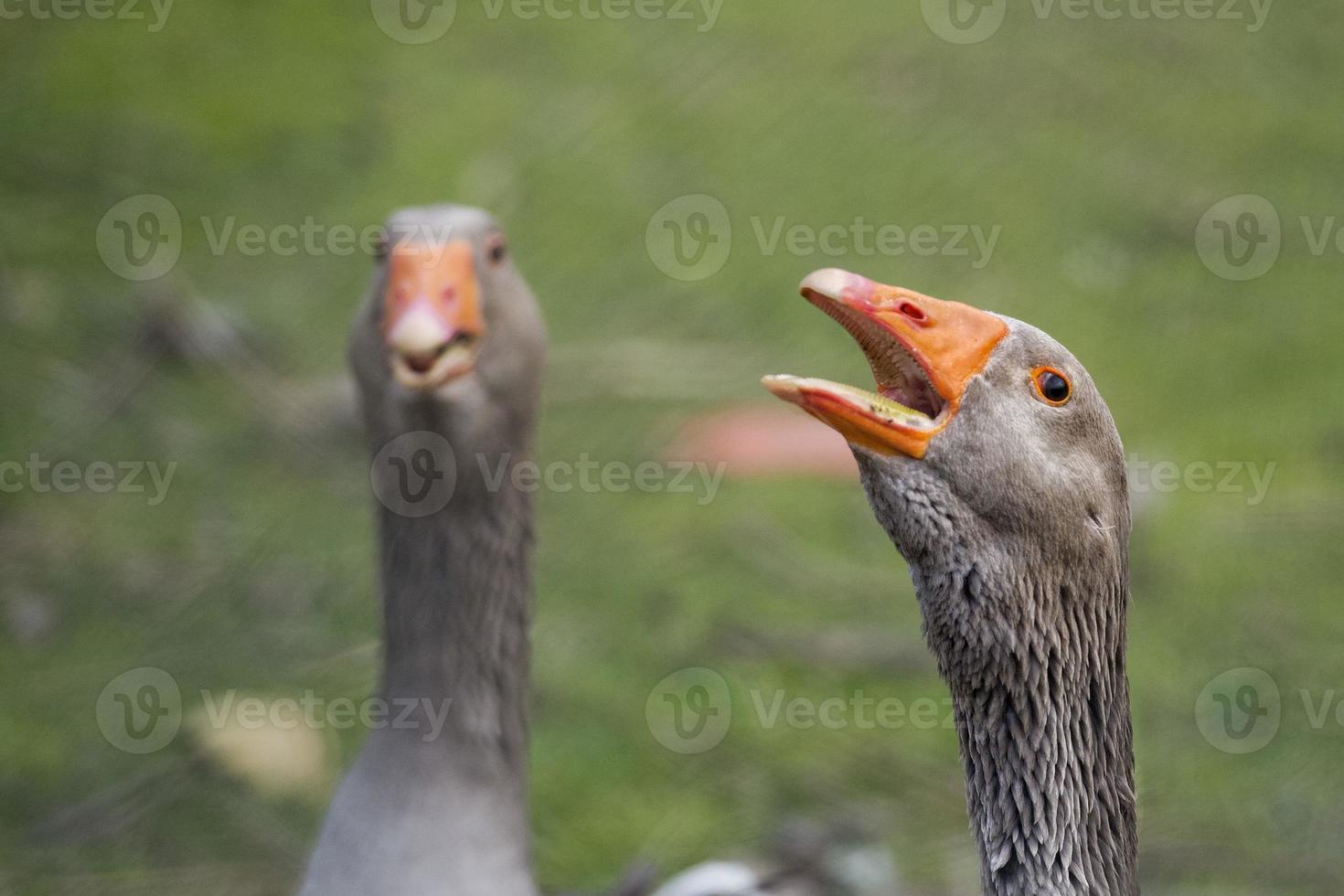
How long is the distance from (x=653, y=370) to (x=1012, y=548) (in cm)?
418

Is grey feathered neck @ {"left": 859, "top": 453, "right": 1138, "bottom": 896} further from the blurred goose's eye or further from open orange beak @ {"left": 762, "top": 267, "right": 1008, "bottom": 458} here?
the blurred goose's eye

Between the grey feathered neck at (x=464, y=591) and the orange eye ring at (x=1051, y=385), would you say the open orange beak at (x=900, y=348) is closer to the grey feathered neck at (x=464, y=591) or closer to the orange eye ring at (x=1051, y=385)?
the orange eye ring at (x=1051, y=385)

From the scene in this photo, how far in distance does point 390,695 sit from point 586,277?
3.86 m

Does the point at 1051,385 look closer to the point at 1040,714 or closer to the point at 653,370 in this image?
the point at 1040,714

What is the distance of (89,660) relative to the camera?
4.77 m

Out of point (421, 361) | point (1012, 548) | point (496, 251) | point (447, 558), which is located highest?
point (496, 251)

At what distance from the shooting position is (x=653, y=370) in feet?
20.8

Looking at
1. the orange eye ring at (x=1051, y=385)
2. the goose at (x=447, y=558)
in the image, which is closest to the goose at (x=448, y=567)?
the goose at (x=447, y=558)

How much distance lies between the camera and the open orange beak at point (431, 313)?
2.98 m

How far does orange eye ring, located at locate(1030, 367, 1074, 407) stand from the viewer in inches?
88.1

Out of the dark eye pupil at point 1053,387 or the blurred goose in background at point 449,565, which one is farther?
the blurred goose in background at point 449,565

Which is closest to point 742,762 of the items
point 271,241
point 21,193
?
point 271,241

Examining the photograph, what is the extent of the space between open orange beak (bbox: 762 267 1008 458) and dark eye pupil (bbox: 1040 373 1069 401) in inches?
3.6

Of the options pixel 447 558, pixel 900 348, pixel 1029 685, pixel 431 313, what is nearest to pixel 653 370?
pixel 447 558
